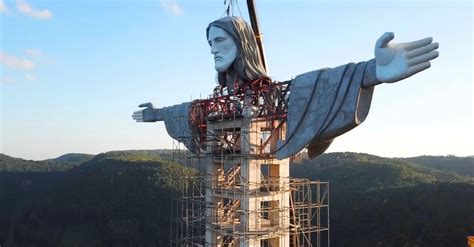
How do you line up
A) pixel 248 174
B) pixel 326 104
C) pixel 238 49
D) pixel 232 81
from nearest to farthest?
pixel 326 104, pixel 248 174, pixel 238 49, pixel 232 81

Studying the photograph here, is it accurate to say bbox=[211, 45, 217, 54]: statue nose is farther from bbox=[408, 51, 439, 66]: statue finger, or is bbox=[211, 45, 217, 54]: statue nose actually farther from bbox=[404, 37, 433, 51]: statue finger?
bbox=[408, 51, 439, 66]: statue finger

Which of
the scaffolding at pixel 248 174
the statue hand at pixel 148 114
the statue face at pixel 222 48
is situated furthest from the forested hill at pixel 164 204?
the statue face at pixel 222 48

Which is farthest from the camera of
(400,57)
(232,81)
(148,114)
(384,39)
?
(148,114)

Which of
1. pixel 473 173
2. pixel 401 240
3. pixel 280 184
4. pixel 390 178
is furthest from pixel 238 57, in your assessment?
pixel 473 173

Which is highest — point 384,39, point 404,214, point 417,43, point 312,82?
point 384,39

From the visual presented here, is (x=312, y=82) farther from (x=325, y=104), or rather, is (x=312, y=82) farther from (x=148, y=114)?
(x=148, y=114)

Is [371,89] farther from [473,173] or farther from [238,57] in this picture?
[473,173]

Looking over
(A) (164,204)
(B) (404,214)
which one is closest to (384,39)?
(B) (404,214)

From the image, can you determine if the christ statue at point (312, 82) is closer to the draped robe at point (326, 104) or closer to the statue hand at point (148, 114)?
the draped robe at point (326, 104)
